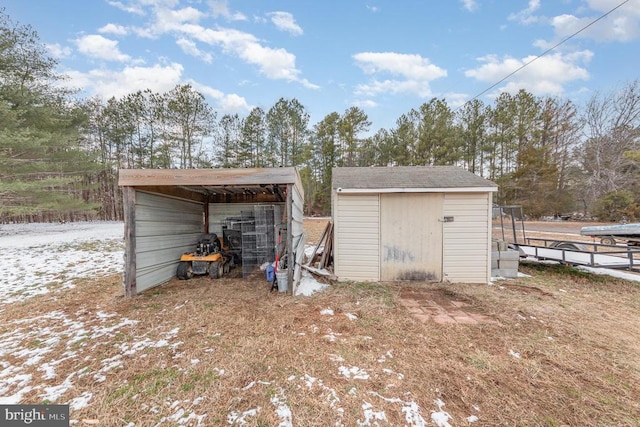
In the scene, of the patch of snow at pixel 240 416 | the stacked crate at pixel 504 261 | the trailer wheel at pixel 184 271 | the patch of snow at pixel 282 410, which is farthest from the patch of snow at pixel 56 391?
the stacked crate at pixel 504 261

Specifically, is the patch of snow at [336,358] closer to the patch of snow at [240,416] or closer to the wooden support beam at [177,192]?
the patch of snow at [240,416]

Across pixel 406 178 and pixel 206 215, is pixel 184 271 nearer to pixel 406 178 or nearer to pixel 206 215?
pixel 206 215

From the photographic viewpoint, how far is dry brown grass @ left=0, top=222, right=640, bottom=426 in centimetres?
194

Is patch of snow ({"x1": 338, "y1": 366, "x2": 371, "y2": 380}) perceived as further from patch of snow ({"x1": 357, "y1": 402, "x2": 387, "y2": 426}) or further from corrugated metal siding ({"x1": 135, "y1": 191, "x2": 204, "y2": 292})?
corrugated metal siding ({"x1": 135, "y1": 191, "x2": 204, "y2": 292})

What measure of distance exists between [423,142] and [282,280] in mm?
20509

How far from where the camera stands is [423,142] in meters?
21.0

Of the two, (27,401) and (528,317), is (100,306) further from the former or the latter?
(528,317)

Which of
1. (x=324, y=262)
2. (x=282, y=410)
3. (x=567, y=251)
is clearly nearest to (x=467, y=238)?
(x=567, y=251)

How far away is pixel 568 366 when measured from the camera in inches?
97.5

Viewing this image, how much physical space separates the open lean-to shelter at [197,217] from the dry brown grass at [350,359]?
2.71 ft

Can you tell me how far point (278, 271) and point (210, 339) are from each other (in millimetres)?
1838

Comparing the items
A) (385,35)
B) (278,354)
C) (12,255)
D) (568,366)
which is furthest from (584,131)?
(12,255)

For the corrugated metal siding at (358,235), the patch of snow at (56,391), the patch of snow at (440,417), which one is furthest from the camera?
the corrugated metal siding at (358,235)

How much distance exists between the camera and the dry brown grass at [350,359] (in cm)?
194
